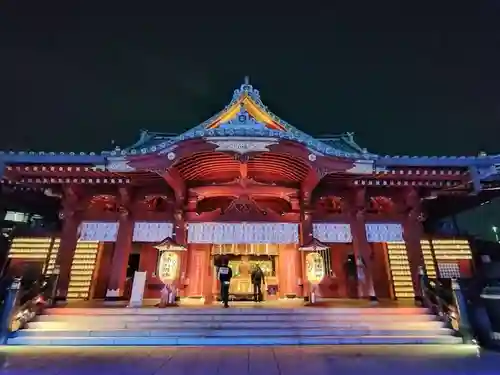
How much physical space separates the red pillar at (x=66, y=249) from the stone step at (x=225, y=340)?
389 cm

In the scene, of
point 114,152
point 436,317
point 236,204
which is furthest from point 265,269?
point 114,152

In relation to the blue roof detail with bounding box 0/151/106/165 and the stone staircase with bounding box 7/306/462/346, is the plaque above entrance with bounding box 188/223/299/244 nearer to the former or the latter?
the stone staircase with bounding box 7/306/462/346

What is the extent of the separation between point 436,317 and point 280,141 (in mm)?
6988

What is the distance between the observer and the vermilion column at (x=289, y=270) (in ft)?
41.2

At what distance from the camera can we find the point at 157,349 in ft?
22.9

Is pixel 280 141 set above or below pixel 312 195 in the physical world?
above

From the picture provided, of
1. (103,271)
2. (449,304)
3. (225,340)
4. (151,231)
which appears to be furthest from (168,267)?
(449,304)

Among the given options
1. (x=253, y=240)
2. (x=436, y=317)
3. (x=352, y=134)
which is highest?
(x=352, y=134)

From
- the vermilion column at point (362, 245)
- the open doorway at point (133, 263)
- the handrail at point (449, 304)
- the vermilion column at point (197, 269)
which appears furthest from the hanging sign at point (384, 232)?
the open doorway at point (133, 263)

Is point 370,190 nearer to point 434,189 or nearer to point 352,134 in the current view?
point 434,189

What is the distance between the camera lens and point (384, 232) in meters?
12.4

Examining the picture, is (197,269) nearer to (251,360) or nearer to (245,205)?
(245,205)

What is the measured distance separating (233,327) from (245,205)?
5212 millimetres

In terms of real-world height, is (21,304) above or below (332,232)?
below
